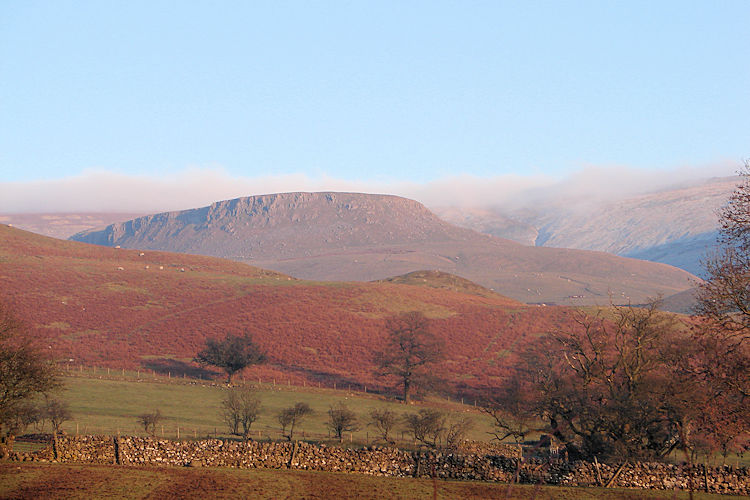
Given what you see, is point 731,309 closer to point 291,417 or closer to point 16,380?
point 16,380

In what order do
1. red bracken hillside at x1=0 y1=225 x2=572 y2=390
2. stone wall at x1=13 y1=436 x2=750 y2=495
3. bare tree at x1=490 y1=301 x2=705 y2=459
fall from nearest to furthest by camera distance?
stone wall at x1=13 y1=436 x2=750 y2=495, bare tree at x1=490 y1=301 x2=705 y2=459, red bracken hillside at x1=0 y1=225 x2=572 y2=390

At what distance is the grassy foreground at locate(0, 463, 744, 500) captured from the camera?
85.9ft

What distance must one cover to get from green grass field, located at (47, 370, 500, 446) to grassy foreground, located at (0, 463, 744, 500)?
15.6 m

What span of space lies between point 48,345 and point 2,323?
212 feet

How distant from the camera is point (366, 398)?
264ft

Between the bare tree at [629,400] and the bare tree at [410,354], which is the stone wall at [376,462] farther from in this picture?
the bare tree at [410,354]

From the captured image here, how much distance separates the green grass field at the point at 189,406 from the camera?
Answer: 4965 cm

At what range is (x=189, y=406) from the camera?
64.2m

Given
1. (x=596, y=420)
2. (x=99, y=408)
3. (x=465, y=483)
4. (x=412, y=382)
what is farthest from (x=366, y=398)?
(x=465, y=483)

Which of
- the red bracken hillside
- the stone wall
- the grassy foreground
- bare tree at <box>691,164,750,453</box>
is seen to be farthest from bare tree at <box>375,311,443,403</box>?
bare tree at <box>691,164,750,453</box>

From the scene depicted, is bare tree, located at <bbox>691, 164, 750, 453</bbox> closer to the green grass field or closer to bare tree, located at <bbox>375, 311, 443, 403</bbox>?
the green grass field

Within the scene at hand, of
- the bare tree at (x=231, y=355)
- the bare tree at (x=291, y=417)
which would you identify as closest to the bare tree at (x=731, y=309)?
the bare tree at (x=291, y=417)

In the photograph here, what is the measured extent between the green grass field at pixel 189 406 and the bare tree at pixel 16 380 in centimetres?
730

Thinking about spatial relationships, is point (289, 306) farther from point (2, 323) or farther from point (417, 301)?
point (2, 323)
